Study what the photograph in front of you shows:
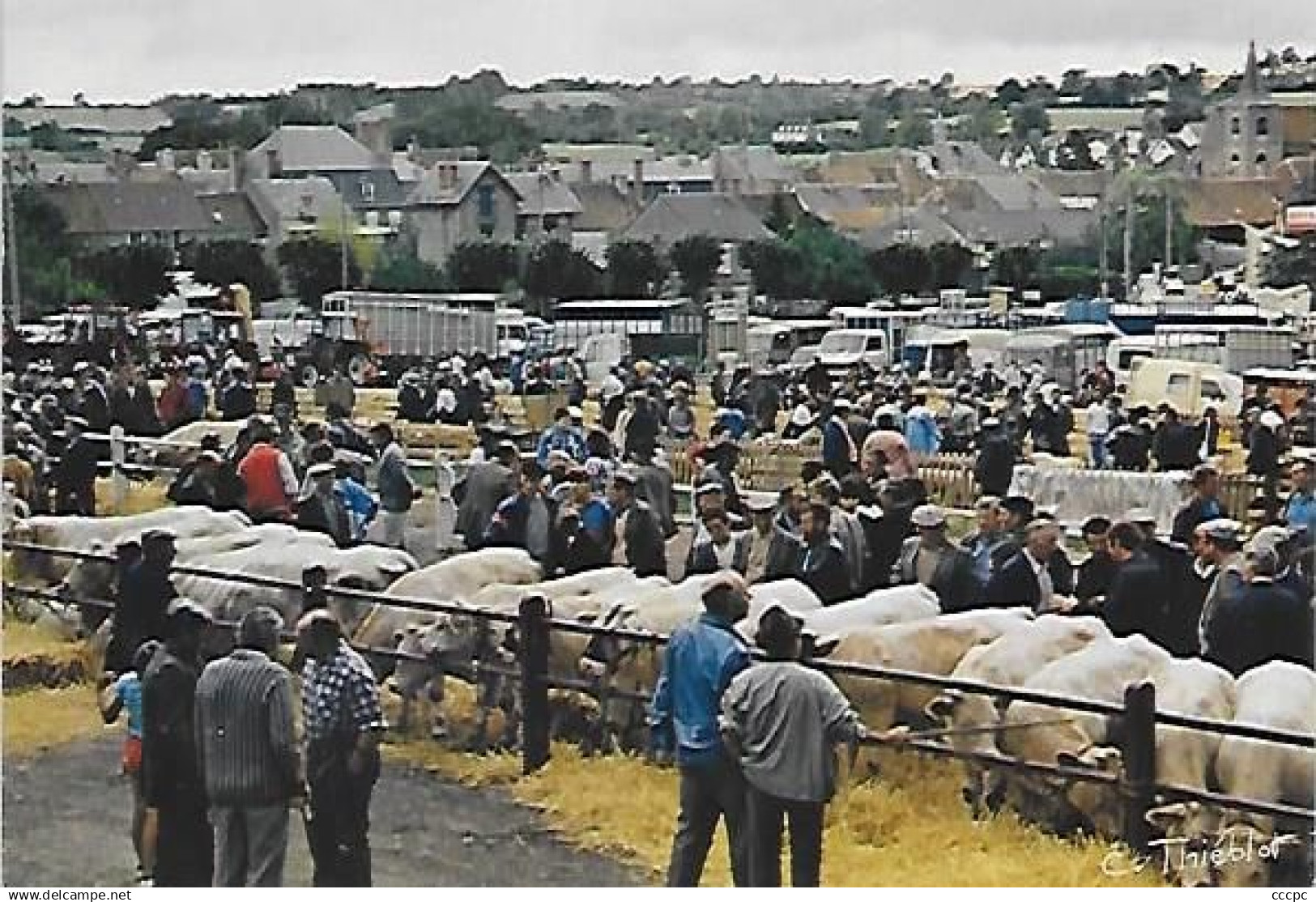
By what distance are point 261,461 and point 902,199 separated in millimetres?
1692

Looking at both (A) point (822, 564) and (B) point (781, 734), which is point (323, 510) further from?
(B) point (781, 734)

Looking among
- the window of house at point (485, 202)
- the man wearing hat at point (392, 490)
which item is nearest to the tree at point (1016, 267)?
the window of house at point (485, 202)

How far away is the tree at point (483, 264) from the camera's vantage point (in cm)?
527

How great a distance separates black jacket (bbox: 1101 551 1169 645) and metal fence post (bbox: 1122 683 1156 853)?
0.52 metres

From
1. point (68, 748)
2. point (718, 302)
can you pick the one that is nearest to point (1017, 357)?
point (718, 302)

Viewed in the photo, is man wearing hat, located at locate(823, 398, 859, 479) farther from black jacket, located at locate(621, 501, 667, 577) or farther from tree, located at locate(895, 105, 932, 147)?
tree, located at locate(895, 105, 932, 147)

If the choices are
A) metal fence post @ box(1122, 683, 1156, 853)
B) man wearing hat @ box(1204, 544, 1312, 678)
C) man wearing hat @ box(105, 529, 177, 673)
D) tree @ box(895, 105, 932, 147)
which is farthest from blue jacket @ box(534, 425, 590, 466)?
metal fence post @ box(1122, 683, 1156, 853)

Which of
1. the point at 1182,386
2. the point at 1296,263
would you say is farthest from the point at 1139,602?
the point at 1182,386

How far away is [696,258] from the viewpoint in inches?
226

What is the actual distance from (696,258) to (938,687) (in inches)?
79.6

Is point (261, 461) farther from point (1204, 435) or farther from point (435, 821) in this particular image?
point (1204, 435)

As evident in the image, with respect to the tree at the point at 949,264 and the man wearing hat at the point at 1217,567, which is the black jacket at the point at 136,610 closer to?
the man wearing hat at the point at 1217,567

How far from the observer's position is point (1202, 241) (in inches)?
233

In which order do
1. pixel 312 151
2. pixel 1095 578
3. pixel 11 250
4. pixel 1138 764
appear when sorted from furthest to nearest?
pixel 312 151, pixel 11 250, pixel 1095 578, pixel 1138 764
